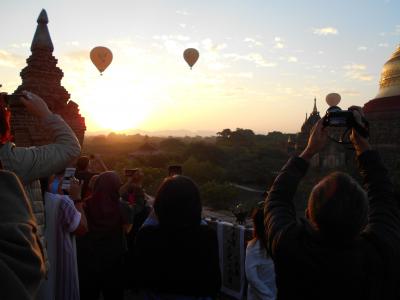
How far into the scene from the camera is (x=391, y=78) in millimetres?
27953

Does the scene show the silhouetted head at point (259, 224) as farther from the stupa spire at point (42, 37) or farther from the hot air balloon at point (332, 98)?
the hot air balloon at point (332, 98)

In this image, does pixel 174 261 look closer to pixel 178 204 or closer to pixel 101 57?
pixel 178 204

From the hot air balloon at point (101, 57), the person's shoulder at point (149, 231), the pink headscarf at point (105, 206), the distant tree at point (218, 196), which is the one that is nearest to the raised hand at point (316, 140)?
the person's shoulder at point (149, 231)

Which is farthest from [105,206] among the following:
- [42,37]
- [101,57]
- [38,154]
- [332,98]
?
[332,98]

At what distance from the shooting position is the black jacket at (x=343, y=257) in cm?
158

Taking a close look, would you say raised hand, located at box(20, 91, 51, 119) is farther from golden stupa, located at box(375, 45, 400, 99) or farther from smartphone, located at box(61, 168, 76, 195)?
golden stupa, located at box(375, 45, 400, 99)

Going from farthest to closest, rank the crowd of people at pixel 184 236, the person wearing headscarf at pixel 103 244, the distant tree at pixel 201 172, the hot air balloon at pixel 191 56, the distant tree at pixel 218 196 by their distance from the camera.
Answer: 1. the distant tree at pixel 201 172
2. the hot air balloon at pixel 191 56
3. the distant tree at pixel 218 196
4. the person wearing headscarf at pixel 103 244
5. the crowd of people at pixel 184 236

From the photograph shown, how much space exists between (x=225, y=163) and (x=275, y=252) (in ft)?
118

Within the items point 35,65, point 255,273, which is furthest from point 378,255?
point 35,65

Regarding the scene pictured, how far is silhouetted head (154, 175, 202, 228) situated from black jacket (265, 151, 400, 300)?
1.69ft

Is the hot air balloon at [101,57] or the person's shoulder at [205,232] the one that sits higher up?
the hot air balloon at [101,57]

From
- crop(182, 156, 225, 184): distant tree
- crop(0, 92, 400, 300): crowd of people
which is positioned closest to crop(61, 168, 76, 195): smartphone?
crop(0, 92, 400, 300): crowd of people

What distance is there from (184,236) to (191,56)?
960 inches

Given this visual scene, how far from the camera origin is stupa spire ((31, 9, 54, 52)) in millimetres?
11719
